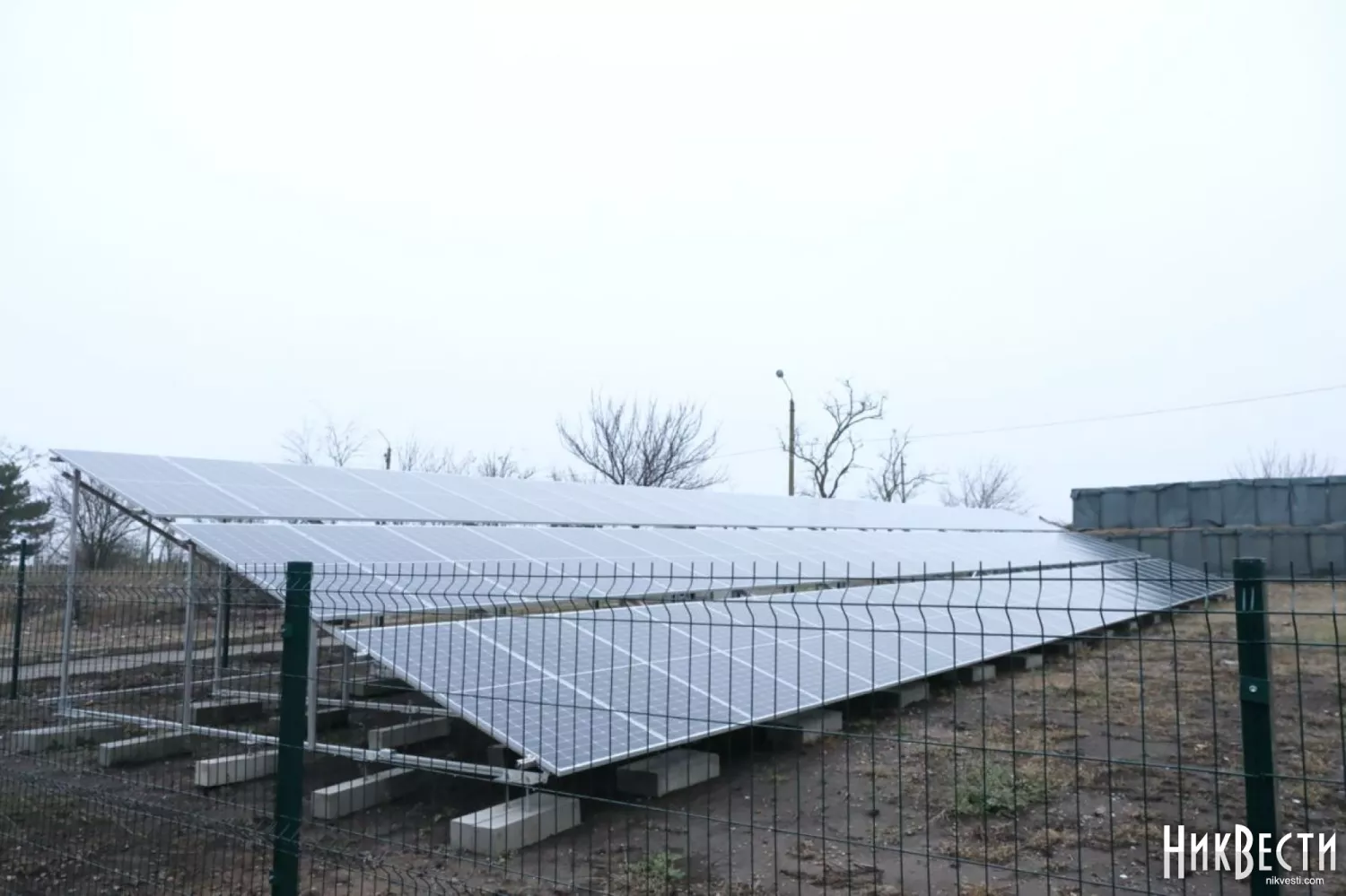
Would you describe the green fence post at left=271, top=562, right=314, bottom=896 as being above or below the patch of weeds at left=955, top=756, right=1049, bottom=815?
above

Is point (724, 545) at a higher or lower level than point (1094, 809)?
higher

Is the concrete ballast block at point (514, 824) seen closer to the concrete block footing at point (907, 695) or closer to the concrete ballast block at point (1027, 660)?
the concrete block footing at point (907, 695)

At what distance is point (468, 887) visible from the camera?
539cm

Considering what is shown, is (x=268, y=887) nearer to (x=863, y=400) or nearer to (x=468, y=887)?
(x=468, y=887)

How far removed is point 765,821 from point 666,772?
86 centimetres

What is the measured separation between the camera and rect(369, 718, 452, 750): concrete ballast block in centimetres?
869

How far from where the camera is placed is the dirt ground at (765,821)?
5273mm

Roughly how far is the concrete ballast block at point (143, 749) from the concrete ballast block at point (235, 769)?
1023mm

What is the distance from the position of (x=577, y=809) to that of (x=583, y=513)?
858 cm

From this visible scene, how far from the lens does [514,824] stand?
6.00 m

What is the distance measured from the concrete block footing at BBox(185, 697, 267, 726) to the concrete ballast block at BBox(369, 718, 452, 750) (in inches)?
91.0

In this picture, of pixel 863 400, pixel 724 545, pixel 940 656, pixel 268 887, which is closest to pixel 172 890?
pixel 268 887

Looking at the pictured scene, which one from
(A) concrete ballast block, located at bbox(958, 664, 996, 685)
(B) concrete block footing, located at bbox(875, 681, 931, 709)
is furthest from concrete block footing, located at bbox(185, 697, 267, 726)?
(A) concrete ballast block, located at bbox(958, 664, 996, 685)

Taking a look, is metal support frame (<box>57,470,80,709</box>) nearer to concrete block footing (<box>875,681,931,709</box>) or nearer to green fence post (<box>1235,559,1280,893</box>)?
concrete block footing (<box>875,681,931,709</box>)
